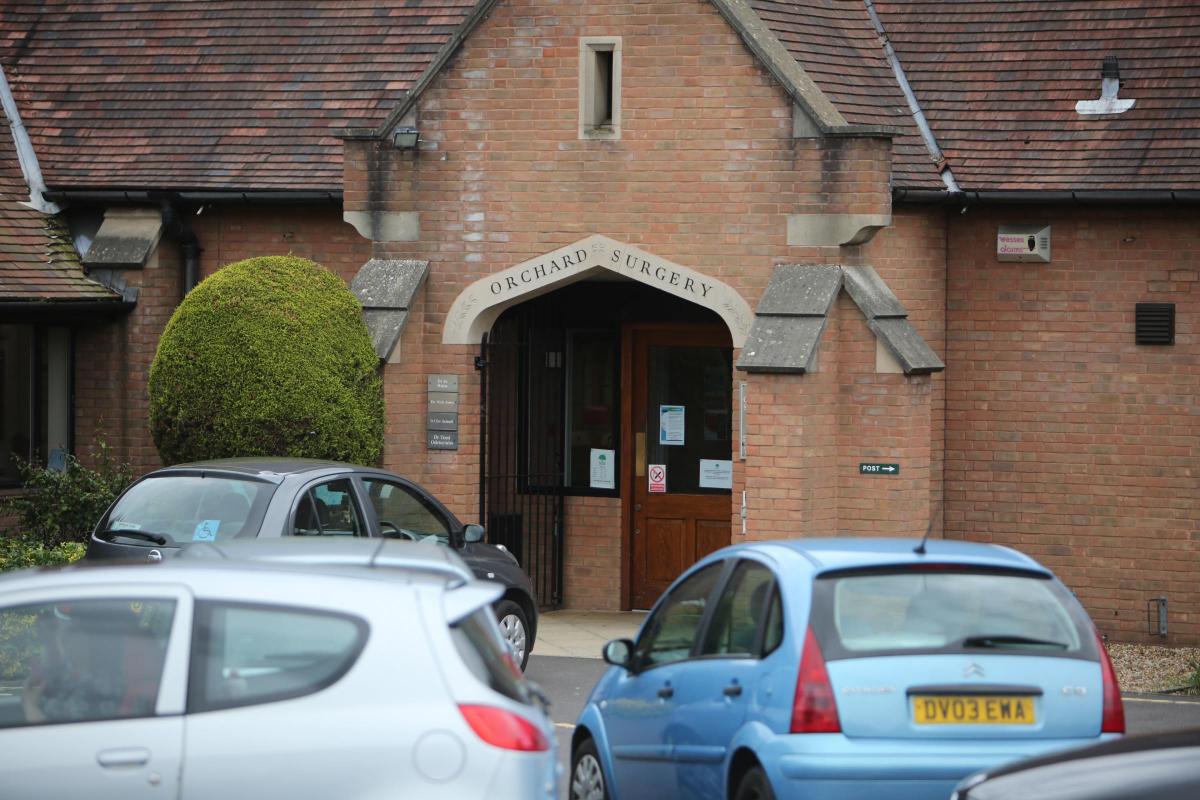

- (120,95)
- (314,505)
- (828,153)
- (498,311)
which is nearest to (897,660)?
(314,505)

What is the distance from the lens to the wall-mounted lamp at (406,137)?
15.6 metres

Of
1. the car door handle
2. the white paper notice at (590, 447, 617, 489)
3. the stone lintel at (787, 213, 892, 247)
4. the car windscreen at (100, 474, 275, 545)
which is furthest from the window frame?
the car door handle

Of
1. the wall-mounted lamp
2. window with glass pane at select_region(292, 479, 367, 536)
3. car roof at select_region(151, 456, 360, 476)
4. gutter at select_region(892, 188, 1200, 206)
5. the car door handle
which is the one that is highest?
the wall-mounted lamp

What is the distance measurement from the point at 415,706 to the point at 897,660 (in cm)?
203

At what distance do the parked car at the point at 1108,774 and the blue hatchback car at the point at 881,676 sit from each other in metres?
0.63

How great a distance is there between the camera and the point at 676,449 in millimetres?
16984

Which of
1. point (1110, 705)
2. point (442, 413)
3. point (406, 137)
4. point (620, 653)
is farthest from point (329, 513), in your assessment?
point (1110, 705)

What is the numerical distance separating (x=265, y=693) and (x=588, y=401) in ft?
38.5

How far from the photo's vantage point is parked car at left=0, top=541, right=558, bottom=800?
5570mm

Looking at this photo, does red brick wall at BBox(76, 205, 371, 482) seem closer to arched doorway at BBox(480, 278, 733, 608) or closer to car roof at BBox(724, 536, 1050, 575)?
arched doorway at BBox(480, 278, 733, 608)

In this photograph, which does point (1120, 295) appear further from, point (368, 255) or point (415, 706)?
point (415, 706)

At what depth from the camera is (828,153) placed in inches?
573

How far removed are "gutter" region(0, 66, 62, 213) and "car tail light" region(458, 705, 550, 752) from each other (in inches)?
531

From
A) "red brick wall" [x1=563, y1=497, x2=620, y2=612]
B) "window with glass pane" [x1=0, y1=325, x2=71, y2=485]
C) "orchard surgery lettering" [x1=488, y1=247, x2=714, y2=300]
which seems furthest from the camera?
"window with glass pane" [x1=0, y1=325, x2=71, y2=485]
